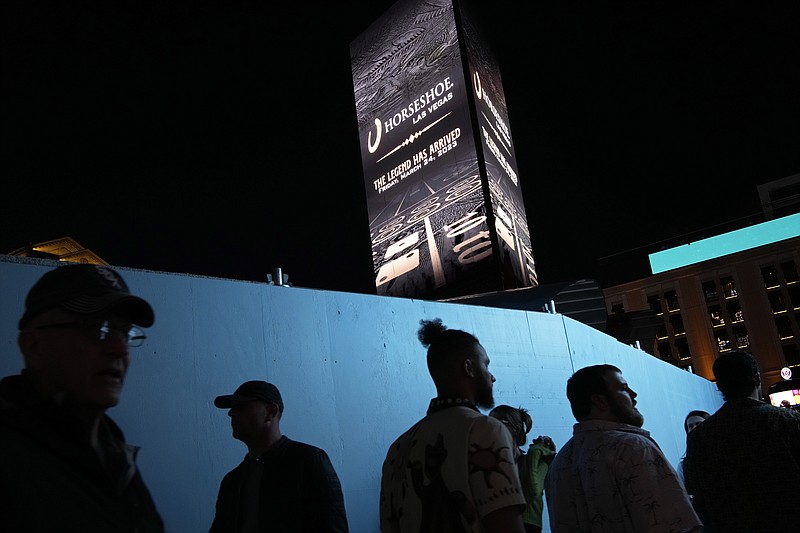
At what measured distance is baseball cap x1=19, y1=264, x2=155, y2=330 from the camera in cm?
138

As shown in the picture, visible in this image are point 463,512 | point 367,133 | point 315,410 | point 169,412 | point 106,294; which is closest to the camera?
point 106,294

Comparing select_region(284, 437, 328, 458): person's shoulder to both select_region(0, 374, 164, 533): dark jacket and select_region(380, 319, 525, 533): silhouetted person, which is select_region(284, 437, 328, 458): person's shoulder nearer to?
select_region(380, 319, 525, 533): silhouetted person

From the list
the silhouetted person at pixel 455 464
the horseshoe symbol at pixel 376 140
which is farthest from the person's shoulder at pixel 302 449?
the horseshoe symbol at pixel 376 140

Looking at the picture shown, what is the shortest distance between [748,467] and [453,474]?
195 cm

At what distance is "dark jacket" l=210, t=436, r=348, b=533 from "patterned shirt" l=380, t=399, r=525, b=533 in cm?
44

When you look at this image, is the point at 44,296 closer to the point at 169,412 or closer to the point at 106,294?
the point at 106,294

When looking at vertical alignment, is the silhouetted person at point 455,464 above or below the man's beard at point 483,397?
below

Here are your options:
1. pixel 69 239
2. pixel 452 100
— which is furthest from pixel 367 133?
pixel 69 239

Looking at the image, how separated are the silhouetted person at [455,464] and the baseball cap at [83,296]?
1.14 m

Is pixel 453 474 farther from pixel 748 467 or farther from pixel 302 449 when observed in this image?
pixel 748 467

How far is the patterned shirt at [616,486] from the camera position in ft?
8.90

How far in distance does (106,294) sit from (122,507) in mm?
453

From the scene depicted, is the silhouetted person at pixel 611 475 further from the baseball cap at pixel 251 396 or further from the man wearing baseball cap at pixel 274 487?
the baseball cap at pixel 251 396

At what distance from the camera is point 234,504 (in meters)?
2.93
